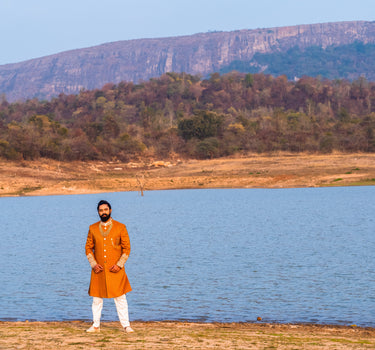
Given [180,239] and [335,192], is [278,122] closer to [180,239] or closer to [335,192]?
[335,192]

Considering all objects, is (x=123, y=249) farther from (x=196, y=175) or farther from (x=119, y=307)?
(x=196, y=175)

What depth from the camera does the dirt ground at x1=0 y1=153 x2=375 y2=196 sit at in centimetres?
5297

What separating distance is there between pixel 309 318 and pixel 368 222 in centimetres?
1796

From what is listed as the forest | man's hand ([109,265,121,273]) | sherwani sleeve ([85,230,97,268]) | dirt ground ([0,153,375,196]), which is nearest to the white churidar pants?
man's hand ([109,265,121,273])

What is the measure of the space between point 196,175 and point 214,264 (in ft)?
131

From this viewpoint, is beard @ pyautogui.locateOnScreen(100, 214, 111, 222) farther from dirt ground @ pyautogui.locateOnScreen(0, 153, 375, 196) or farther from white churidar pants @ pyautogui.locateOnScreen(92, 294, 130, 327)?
dirt ground @ pyautogui.locateOnScreen(0, 153, 375, 196)

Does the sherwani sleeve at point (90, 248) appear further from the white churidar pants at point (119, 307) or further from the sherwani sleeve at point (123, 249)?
the white churidar pants at point (119, 307)

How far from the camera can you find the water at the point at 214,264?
12.3m

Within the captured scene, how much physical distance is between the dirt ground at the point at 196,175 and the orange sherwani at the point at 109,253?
142 ft

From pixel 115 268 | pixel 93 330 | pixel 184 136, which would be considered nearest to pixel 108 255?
pixel 115 268

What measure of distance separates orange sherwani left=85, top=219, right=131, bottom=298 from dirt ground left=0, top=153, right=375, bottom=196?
142 feet

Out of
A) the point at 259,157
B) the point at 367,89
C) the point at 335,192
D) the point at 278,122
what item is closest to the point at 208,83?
the point at 367,89

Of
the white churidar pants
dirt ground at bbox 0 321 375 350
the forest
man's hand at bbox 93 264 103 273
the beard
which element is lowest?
dirt ground at bbox 0 321 375 350

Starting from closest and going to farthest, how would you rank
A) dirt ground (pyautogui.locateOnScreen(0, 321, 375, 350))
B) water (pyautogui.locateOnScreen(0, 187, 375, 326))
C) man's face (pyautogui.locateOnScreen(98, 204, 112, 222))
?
dirt ground (pyautogui.locateOnScreen(0, 321, 375, 350))
man's face (pyautogui.locateOnScreen(98, 204, 112, 222))
water (pyautogui.locateOnScreen(0, 187, 375, 326))
